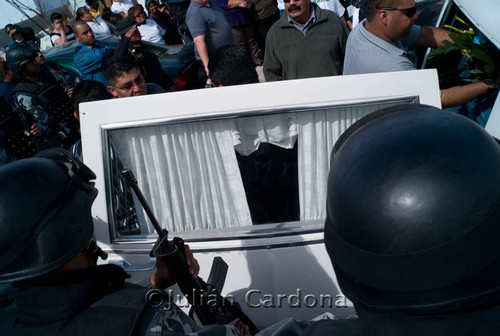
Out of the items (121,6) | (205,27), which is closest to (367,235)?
(205,27)

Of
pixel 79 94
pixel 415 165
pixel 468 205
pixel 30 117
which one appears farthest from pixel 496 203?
pixel 30 117

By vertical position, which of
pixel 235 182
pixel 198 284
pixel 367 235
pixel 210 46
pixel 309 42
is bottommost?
pixel 210 46

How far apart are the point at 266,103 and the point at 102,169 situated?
0.91 meters

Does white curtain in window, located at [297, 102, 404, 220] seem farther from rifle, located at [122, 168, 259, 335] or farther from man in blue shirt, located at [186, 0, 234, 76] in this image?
man in blue shirt, located at [186, 0, 234, 76]

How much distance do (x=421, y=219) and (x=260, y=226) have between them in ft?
4.67

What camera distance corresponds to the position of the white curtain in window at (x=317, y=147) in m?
2.01

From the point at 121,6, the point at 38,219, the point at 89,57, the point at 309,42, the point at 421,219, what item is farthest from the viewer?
the point at 121,6

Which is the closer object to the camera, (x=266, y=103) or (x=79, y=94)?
(x=266, y=103)

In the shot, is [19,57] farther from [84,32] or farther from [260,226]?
[260,226]

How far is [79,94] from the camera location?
3.31 m

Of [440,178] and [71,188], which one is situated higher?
[440,178]

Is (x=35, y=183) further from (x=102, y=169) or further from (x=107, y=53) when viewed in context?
(x=107, y=53)

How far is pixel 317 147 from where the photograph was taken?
207cm

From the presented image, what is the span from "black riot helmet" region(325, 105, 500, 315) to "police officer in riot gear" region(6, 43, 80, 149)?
Result: 4.37m
